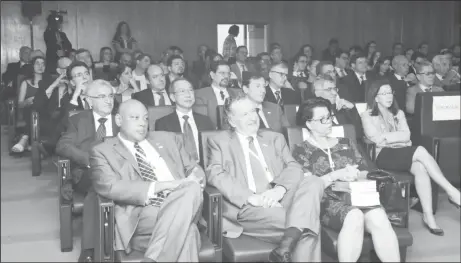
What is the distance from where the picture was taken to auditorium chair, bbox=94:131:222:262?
2443mm

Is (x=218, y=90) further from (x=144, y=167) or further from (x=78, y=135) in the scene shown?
(x=144, y=167)

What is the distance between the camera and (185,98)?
3787 millimetres

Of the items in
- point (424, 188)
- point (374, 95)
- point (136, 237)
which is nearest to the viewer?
point (136, 237)

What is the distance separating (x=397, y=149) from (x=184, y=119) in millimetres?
1542

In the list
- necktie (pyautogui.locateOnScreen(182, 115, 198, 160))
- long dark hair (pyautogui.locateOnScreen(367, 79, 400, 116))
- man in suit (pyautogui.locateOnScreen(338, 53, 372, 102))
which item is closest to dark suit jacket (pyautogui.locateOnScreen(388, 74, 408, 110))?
man in suit (pyautogui.locateOnScreen(338, 53, 372, 102))

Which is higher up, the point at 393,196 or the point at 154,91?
the point at 154,91

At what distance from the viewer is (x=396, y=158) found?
148 inches

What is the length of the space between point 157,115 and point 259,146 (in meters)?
1.02

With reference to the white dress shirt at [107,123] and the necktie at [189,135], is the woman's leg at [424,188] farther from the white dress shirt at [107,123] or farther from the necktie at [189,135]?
the white dress shirt at [107,123]

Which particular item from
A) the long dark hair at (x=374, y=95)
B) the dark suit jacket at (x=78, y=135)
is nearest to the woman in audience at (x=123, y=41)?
the dark suit jacket at (x=78, y=135)

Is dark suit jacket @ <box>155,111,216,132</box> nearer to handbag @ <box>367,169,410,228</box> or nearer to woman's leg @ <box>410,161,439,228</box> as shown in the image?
handbag @ <box>367,169,410,228</box>

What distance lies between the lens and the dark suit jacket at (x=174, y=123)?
3.69 m

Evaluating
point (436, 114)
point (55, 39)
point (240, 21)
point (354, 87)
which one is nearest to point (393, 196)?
point (436, 114)

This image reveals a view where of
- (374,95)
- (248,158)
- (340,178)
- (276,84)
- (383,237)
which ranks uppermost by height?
(276,84)
